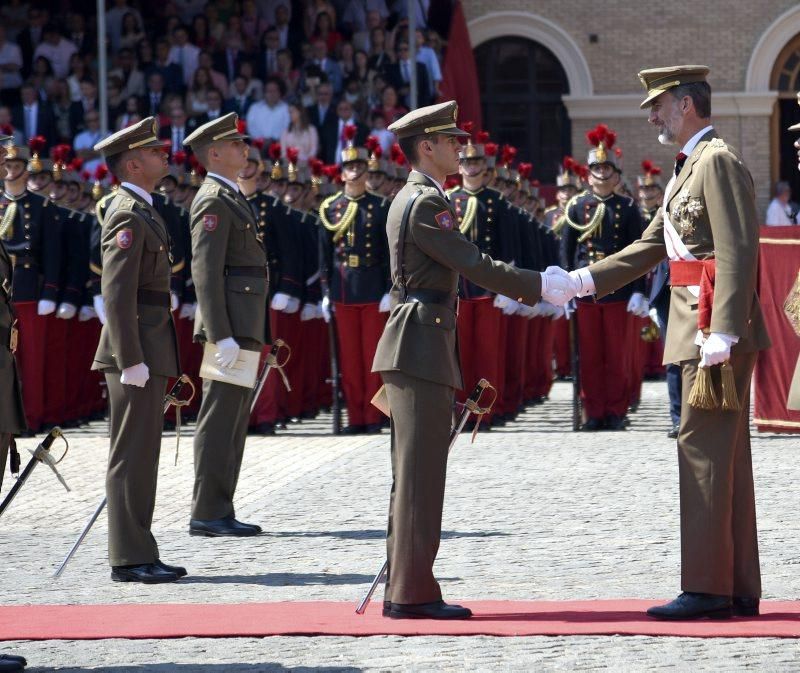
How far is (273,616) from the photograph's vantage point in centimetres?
645

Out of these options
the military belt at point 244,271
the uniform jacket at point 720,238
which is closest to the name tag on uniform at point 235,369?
the military belt at point 244,271

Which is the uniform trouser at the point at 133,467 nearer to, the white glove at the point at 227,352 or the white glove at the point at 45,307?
the white glove at the point at 227,352

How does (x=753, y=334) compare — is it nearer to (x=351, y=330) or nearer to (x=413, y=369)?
(x=413, y=369)

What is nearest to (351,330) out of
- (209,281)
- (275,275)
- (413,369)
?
(275,275)

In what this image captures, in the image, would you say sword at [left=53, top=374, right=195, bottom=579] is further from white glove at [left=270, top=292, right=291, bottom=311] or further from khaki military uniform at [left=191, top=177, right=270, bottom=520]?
white glove at [left=270, top=292, right=291, bottom=311]

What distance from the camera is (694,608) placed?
621 cm

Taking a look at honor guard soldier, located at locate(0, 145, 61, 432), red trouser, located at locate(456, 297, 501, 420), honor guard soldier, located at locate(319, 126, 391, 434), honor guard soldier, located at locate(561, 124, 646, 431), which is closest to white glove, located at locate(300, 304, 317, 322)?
honor guard soldier, located at locate(319, 126, 391, 434)

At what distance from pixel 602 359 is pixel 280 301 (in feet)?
7.88

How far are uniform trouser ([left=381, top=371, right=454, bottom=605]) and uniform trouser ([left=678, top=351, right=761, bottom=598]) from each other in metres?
0.86

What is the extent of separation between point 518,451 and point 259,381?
2.85 metres

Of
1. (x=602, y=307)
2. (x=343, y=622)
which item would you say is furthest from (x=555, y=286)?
(x=602, y=307)

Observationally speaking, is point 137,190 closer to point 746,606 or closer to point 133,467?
point 133,467

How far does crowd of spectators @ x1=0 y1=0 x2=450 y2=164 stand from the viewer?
21.2 meters

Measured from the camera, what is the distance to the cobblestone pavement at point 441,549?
575 cm
